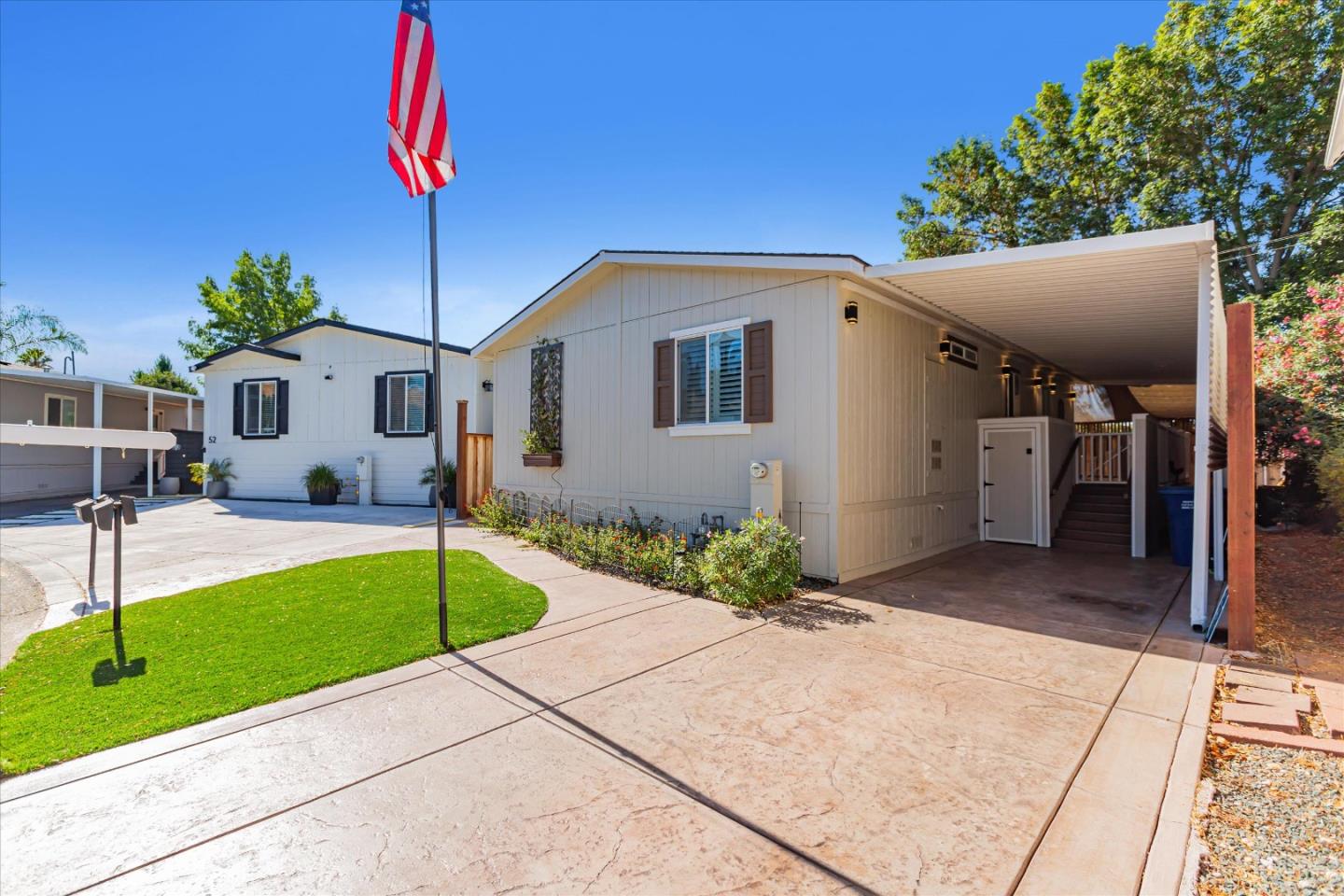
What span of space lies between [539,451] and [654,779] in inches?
306

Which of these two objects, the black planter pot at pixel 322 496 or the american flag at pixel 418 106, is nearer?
the american flag at pixel 418 106

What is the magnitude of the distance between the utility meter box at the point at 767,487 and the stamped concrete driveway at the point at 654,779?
208 cm

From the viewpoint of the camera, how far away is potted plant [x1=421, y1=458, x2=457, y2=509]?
13.3 metres

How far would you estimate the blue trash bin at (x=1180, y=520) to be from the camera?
7.68 meters

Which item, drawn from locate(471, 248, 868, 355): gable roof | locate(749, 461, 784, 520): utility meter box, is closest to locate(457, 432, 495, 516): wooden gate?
locate(471, 248, 868, 355): gable roof

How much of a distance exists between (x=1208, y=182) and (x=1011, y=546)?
398 inches

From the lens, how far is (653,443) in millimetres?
8086

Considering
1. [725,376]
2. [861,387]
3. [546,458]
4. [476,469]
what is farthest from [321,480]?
[861,387]

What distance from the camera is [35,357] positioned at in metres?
24.5

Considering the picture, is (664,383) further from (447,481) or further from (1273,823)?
(447,481)

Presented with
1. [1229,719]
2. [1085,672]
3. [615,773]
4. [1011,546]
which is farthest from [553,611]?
[1011,546]

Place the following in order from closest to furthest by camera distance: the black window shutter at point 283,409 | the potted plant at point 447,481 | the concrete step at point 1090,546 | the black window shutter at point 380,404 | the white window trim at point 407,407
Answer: the concrete step at point 1090,546
the potted plant at point 447,481
the white window trim at point 407,407
the black window shutter at point 380,404
the black window shutter at point 283,409

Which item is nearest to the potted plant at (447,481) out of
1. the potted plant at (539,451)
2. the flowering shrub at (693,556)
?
the potted plant at (539,451)

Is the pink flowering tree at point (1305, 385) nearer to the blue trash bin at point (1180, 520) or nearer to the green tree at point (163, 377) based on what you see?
the blue trash bin at point (1180, 520)
